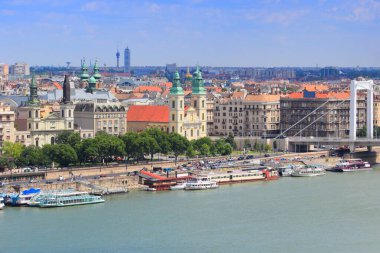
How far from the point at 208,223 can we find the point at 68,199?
3.65m

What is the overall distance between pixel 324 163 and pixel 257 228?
12685 mm

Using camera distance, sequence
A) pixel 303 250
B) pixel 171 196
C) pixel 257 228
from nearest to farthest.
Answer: pixel 303 250 < pixel 257 228 < pixel 171 196

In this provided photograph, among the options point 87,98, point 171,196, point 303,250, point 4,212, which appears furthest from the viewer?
A: point 87,98

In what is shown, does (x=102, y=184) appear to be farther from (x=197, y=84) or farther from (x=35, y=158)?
(x=197, y=84)

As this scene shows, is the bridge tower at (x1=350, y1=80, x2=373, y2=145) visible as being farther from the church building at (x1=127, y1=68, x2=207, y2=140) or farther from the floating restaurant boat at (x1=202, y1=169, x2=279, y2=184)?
the floating restaurant boat at (x1=202, y1=169, x2=279, y2=184)

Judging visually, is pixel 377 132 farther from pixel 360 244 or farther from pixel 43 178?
pixel 360 244

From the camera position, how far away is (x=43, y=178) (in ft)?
85.0

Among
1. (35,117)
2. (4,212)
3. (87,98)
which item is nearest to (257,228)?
(4,212)

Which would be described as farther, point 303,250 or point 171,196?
point 171,196

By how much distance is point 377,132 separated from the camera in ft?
130

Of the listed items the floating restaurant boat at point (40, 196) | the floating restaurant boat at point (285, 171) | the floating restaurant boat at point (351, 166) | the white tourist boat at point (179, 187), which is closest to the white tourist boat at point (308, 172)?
the floating restaurant boat at point (285, 171)

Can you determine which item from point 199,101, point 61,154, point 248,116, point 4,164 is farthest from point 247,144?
point 4,164

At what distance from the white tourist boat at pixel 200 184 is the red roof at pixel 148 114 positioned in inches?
369

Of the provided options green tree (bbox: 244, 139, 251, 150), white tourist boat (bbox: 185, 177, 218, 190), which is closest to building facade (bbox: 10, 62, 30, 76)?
green tree (bbox: 244, 139, 251, 150)
